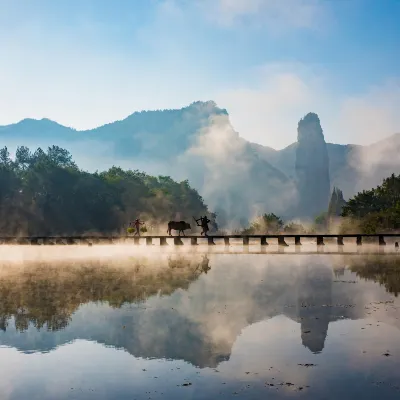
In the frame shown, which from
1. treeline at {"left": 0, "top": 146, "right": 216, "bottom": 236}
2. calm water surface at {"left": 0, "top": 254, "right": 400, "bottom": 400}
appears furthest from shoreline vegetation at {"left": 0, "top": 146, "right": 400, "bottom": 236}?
calm water surface at {"left": 0, "top": 254, "right": 400, "bottom": 400}

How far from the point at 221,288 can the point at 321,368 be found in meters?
13.6

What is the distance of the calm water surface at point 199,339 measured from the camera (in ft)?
33.5

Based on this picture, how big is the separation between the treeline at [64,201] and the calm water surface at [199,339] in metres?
103

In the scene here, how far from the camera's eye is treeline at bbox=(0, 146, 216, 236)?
12638 cm

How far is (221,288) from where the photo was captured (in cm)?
2483

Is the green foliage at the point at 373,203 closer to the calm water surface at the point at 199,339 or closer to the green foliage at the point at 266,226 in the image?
→ the green foliage at the point at 266,226

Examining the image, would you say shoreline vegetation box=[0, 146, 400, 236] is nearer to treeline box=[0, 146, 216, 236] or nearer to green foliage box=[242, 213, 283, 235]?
treeline box=[0, 146, 216, 236]

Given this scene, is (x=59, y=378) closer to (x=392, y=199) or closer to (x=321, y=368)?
(x=321, y=368)

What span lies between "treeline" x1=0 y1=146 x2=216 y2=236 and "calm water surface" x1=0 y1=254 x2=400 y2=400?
102632 millimetres

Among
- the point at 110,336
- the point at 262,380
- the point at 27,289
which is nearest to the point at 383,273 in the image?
the point at 27,289

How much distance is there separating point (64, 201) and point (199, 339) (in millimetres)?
120531

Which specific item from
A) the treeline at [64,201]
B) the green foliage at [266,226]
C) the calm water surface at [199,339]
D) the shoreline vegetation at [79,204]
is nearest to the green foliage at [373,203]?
the shoreline vegetation at [79,204]

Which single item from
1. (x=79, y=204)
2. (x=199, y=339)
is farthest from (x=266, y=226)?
(x=199, y=339)

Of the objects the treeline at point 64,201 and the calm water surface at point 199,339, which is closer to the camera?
the calm water surface at point 199,339
